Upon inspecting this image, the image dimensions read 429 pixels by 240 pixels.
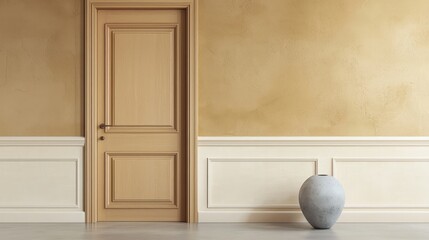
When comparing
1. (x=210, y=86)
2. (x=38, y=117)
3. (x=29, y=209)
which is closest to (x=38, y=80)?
(x=38, y=117)

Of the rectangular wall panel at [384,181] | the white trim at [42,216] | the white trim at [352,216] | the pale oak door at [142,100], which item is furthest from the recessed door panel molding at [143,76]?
the rectangular wall panel at [384,181]

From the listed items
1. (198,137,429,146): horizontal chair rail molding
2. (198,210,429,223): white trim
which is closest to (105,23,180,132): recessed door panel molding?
(198,137,429,146): horizontal chair rail molding

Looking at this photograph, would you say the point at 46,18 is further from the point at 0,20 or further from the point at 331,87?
the point at 331,87

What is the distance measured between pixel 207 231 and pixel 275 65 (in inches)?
65.3

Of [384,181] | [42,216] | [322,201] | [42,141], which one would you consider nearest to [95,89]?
[42,141]

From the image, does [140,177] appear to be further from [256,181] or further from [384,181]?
[384,181]

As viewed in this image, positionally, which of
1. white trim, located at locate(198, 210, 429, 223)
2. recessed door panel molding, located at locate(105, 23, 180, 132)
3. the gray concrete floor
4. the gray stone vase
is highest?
recessed door panel molding, located at locate(105, 23, 180, 132)

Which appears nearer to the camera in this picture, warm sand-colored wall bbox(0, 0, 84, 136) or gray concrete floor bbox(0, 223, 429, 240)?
gray concrete floor bbox(0, 223, 429, 240)

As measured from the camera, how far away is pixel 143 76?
6352 millimetres

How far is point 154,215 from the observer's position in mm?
6379

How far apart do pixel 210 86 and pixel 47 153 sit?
5.32 feet

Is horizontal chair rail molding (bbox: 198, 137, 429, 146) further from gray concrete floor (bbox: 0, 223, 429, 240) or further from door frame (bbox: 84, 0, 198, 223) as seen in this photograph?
gray concrete floor (bbox: 0, 223, 429, 240)

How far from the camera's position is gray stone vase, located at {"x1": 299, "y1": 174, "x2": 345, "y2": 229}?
5820 millimetres

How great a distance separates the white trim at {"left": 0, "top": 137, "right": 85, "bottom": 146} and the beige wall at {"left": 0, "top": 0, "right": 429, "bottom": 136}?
7cm
